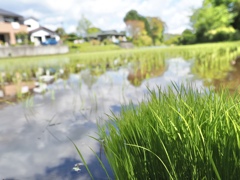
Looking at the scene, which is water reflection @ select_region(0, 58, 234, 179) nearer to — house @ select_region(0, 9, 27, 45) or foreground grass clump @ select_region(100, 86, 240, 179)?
foreground grass clump @ select_region(100, 86, 240, 179)

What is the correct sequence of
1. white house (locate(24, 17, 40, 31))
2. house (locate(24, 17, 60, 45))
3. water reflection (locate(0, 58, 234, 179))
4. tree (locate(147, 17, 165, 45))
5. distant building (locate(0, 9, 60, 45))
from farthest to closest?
tree (locate(147, 17, 165, 45))
white house (locate(24, 17, 40, 31))
house (locate(24, 17, 60, 45))
distant building (locate(0, 9, 60, 45))
water reflection (locate(0, 58, 234, 179))

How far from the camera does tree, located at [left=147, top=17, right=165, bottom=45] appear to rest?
3265 inches

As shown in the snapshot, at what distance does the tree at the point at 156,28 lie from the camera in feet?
272

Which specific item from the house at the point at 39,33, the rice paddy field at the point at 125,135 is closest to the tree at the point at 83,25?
the house at the point at 39,33

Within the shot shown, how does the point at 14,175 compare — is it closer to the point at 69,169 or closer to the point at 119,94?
the point at 69,169

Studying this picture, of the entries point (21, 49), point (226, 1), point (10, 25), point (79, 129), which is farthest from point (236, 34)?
point (79, 129)

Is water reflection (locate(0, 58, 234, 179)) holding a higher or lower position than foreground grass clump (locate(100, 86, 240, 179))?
lower

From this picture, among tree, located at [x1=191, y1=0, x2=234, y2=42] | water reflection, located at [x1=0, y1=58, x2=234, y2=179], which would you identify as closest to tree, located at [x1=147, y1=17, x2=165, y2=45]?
tree, located at [x1=191, y1=0, x2=234, y2=42]

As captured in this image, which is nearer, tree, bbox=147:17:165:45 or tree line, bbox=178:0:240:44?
tree line, bbox=178:0:240:44

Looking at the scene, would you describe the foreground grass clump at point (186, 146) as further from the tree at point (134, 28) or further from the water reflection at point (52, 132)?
the tree at point (134, 28)

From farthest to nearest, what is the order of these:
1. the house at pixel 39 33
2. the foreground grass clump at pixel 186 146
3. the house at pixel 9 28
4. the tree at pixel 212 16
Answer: the house at pixel 39 33 → the house at pixel 9 28 → the tree at pixel 212 16 → the foreground grass clump at pixel 186 146

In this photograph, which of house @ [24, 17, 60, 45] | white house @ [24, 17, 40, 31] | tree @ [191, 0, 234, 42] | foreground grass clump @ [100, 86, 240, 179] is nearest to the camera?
foreground grass clump @ [100, 86, 240, 179]

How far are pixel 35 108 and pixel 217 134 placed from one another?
12.7ft

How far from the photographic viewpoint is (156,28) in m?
84.3
